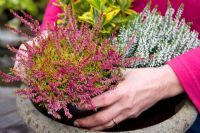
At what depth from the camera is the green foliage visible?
148cm

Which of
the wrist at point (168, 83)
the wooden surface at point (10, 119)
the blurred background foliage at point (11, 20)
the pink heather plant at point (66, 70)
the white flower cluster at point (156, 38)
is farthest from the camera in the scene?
the blurred background foliage at point (11, 20)

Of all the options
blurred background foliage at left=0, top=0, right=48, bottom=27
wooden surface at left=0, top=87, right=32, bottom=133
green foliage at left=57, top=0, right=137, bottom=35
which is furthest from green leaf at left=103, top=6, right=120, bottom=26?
blurred background foliage at left=0, top=0, right=48, bottom=27

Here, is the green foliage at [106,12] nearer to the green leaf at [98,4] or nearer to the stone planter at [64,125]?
the green leaf at [98,4]

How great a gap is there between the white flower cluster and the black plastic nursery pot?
0.14m

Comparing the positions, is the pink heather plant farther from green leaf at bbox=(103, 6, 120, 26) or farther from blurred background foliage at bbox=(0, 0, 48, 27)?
blurred background foliage at bbox=(0, 0, 48, 27)

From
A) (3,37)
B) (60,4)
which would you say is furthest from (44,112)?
(3,37)

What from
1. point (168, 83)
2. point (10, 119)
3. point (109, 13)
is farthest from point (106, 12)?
point (10, 119)

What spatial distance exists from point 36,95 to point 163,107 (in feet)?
1.33

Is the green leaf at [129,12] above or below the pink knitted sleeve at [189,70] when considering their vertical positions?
above

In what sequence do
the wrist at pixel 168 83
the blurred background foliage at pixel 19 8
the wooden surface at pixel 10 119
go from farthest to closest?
the blurred background foliage at pixel 19 8, the wooden surface at pixel 10 119, the wrist at pixel 168 83

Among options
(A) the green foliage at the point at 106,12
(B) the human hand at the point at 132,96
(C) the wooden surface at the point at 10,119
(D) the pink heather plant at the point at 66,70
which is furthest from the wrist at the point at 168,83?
(C) the wooden surface at the point at 10,119

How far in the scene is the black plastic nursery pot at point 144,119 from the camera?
1251 millimetres

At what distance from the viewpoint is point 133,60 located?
1320 millimetres

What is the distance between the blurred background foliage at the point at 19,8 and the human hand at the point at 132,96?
9.49ft
